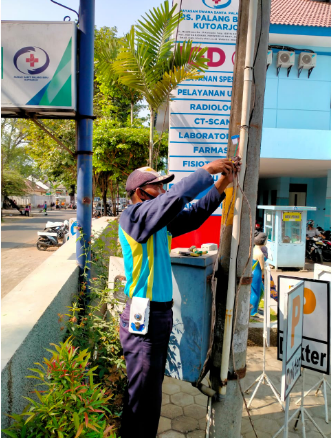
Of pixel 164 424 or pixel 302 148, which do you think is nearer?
pixel 164 424

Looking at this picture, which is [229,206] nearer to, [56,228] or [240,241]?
[240,241]

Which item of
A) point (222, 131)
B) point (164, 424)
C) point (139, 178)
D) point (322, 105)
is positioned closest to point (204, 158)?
point (222, 131)

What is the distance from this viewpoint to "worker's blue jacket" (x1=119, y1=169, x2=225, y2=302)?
1.93m

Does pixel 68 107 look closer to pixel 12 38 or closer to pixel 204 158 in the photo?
pixel 12 38

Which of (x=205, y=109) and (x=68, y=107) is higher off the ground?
(x=205, y=109)

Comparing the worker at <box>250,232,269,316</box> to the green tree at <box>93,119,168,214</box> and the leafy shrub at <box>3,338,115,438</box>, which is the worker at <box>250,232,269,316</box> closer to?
the leafy shrub at <box>3,338,115,438</box>

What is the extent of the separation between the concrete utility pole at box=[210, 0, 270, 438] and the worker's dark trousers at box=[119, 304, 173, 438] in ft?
1.25

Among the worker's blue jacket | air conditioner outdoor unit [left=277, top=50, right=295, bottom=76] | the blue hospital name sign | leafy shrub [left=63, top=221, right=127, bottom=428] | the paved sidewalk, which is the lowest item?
the paved sidewalk

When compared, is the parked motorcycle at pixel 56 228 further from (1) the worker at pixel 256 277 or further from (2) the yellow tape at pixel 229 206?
(2) the yellow tape at pixel 229 206

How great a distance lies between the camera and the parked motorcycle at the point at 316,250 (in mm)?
11734

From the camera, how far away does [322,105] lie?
1262 centimetres

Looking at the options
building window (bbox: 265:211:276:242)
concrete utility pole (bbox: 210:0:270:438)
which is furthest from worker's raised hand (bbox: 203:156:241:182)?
building window (bbox: 265:211:276:242)

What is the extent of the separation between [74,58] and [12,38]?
496 millimetres

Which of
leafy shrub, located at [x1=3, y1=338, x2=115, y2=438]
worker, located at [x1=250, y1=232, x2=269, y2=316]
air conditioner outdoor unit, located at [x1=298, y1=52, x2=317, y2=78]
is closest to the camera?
leafy shrub, located at [x1=3, y1=338, x2=115, y2=438]
